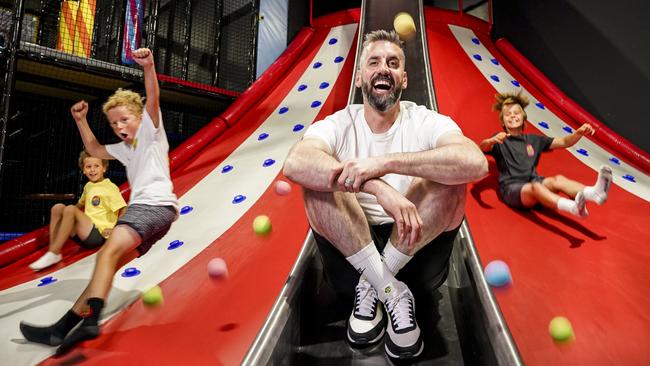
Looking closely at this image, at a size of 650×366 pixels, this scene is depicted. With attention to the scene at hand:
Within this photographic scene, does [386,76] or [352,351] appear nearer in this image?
[352,351]

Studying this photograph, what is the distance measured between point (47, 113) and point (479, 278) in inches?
144

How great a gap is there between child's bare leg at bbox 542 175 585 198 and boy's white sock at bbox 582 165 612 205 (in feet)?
0.81

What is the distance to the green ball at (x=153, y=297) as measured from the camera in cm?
138

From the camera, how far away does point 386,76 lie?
1.20 metres

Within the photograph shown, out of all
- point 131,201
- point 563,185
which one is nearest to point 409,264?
point 131,201

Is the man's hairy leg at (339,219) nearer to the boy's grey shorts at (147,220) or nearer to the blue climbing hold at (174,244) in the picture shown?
the boy's grey shorts at (147,220)

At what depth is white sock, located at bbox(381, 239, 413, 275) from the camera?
101 cm

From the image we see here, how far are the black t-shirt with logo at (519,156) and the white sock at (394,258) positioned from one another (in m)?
1.03

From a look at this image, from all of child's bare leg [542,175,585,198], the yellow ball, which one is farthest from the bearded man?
the yellow ball

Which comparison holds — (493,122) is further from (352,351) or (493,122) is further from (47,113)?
(47,113)

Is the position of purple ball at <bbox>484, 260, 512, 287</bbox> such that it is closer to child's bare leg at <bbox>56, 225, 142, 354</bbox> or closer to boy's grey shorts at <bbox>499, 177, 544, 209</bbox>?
boy's grey shorts at <bbox>499, 177, 544, 209</bbox>

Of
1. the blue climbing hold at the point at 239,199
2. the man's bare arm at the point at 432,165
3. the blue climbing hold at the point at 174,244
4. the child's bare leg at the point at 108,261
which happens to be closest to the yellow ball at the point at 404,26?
the blue climbing hold at the point at 239,199

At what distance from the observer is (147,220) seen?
4.67 feet

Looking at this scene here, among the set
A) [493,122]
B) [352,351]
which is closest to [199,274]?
[352,351]
